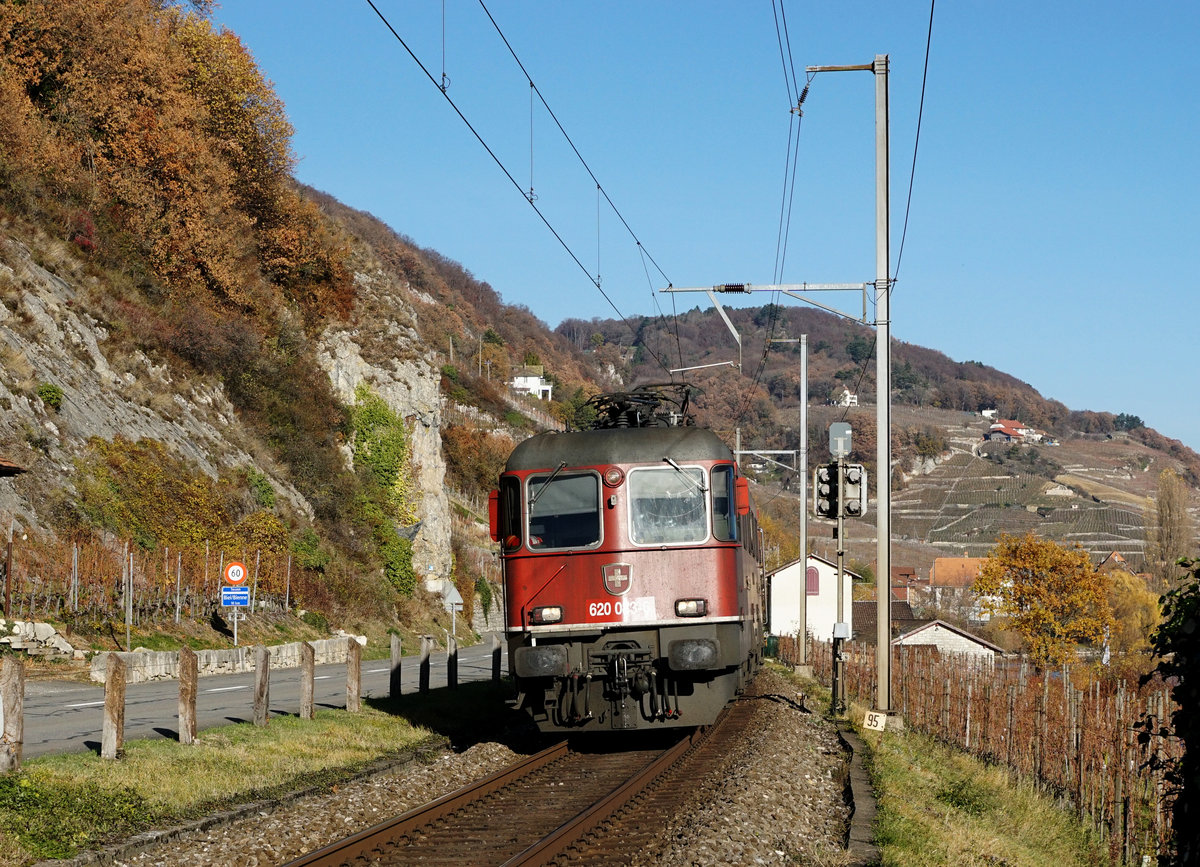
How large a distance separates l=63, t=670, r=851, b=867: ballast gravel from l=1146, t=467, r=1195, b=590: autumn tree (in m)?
95.8

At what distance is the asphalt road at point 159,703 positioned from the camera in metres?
14.9

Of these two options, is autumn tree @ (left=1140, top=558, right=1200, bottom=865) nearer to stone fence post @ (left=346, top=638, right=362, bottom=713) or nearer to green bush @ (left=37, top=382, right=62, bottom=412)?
stone fence post @ (left=346, top=638, right=362, bottom=713)

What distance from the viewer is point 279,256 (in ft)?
177

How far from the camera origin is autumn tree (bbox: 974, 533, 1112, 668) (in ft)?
256

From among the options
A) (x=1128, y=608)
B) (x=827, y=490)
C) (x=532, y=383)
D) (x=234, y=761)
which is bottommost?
(x=1128, y=608)

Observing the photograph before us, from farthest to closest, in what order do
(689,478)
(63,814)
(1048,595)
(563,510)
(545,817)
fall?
1. (1048,595)
2. (563,510)
3. (689,478)
4. (545,817)
5. (63,814)

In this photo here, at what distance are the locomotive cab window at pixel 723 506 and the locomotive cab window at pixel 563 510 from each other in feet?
4.56

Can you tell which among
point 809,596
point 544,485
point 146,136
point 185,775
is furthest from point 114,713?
point 809,596

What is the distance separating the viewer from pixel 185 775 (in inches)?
464

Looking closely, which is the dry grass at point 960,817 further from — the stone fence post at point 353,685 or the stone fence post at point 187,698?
the stone fence post at point 187,698

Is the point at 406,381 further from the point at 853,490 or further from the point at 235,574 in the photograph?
the point at 853,490

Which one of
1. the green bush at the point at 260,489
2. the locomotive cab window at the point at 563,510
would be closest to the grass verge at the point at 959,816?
the locomotive cab window at the point at 563,510

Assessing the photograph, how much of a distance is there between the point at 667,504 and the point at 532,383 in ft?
450

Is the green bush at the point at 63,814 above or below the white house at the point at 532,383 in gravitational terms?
below
